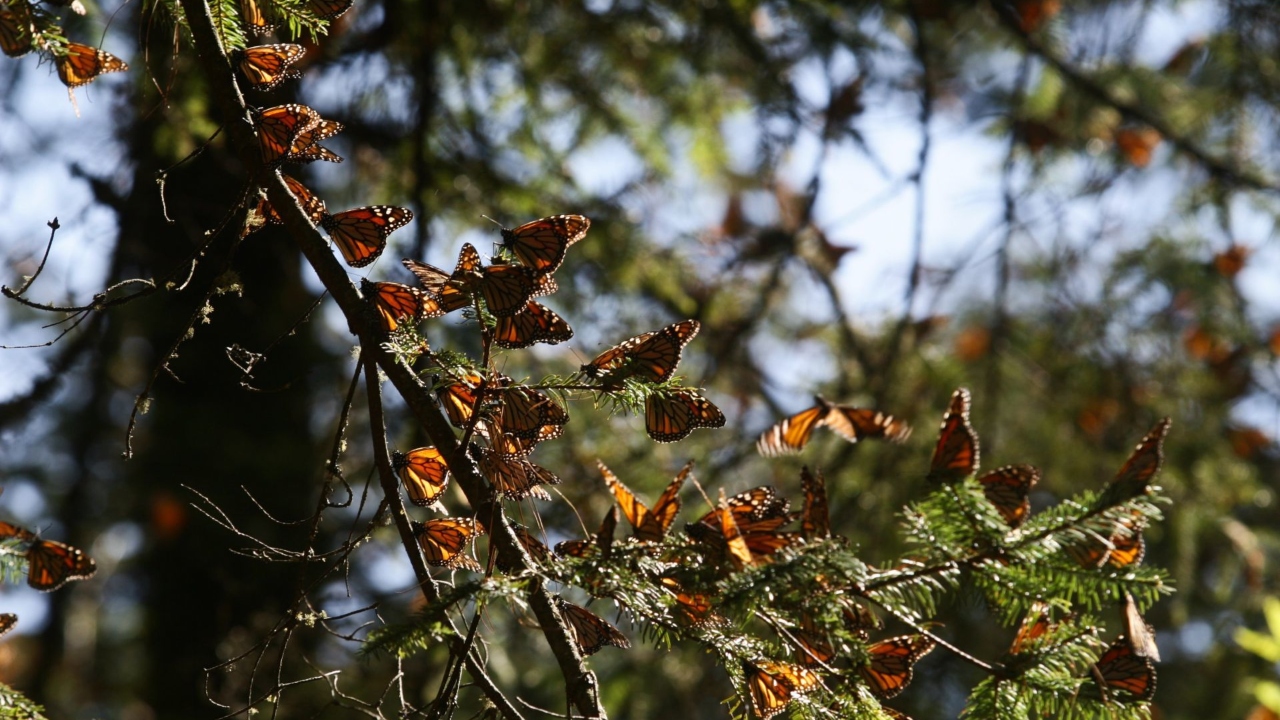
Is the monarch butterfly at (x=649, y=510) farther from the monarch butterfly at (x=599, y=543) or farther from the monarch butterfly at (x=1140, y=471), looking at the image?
the monarch butterfly at (x=1140, y=471)

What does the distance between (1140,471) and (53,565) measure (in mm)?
1300

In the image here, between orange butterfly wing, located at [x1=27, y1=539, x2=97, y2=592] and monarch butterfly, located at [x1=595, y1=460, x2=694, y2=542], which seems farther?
orange butterfly wing, located at [x1=27, y1=539, x2=97, y2=592]

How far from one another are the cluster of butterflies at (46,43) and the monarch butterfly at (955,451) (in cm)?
105

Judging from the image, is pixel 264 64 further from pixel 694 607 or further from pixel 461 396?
pixel 694 607

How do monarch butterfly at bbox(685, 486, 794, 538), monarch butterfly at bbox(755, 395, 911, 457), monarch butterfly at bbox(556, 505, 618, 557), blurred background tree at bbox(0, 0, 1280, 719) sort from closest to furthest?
1. monarch butterfly at bbox(556, 505, 618, 557)
2. monarch butterfly at bbox(685, 486, 794, 538)
3. monarch butterfly at bbox(755, 395, 911, 457)
4. blurred background tree at bbox(0, 0, 1280, 719)

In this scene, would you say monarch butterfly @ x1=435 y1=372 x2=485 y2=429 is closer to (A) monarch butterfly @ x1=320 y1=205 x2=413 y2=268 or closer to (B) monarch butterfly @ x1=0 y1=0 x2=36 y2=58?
(A) monarch butterfly @ x1=320 y1=205 x2=413 y2=268

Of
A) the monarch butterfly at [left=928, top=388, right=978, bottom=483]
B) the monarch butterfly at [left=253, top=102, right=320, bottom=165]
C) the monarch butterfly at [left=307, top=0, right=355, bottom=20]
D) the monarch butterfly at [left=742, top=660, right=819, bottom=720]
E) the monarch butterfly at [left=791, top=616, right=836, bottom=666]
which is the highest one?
the monarch butterfly at [left=307, top=0, right=355, bottom=20]

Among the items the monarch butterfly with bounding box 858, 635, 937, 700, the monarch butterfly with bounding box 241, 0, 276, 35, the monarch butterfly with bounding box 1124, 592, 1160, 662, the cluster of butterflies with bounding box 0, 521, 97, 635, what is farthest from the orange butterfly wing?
the monarch butterfly with bounding box 1124, 592, 1160, 662

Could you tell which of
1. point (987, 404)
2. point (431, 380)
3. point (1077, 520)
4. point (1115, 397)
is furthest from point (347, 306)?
point (1115, 397)

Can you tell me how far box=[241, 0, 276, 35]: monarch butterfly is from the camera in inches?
47.0

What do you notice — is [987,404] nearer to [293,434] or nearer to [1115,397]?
[1115,397]

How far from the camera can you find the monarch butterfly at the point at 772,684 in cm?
105

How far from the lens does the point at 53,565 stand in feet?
4.12

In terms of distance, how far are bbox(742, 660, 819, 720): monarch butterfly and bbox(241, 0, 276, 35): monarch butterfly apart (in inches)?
37.2
